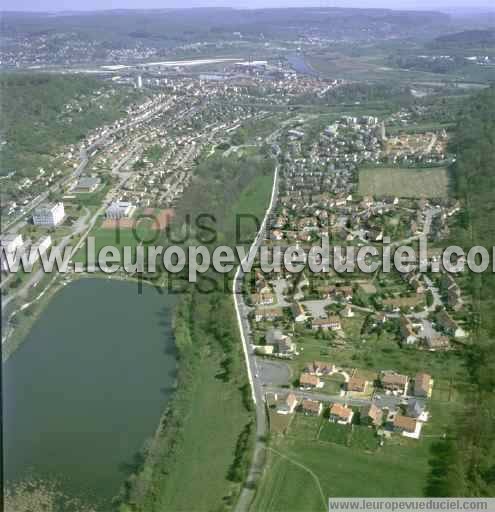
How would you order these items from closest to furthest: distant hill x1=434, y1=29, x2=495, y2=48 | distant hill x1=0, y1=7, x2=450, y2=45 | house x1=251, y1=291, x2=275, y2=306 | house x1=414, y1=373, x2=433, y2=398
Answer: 1. house x1=414, y1=373, x2=433, y2=398
2. house x1=251, y1=291, x2=275, y2=306
3. distant hill x1=434, y1=29, x2=495, y2=48
4. distant hill x1=0, y1=7, x2=450, y2=45

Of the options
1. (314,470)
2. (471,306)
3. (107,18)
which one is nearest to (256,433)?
(314,470)

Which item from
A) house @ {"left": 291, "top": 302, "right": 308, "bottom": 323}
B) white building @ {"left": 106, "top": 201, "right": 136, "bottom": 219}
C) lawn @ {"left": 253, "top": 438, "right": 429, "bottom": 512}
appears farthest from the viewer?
white building @ {"left": 106, "top": 201, "right": 136, "bottom": 219}

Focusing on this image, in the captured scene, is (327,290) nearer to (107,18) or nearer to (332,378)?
(332,378)

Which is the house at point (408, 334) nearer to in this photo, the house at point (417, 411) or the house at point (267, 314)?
the house at point (417, 411)

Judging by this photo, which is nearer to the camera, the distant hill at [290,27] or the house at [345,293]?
the house at [345,293]

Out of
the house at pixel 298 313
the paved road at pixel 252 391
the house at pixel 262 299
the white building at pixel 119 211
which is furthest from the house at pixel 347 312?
the white building at pixel 119 211

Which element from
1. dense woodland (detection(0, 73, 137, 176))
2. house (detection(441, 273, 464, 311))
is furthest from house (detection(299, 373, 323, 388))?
dense woodland (detection(0, 73, 137, 176))

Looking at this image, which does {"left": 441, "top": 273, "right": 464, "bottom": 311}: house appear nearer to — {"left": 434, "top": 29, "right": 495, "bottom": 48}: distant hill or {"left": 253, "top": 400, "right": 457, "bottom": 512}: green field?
{"left": 253, "top": 400, "right": 457, "bottom": 512}: green field
